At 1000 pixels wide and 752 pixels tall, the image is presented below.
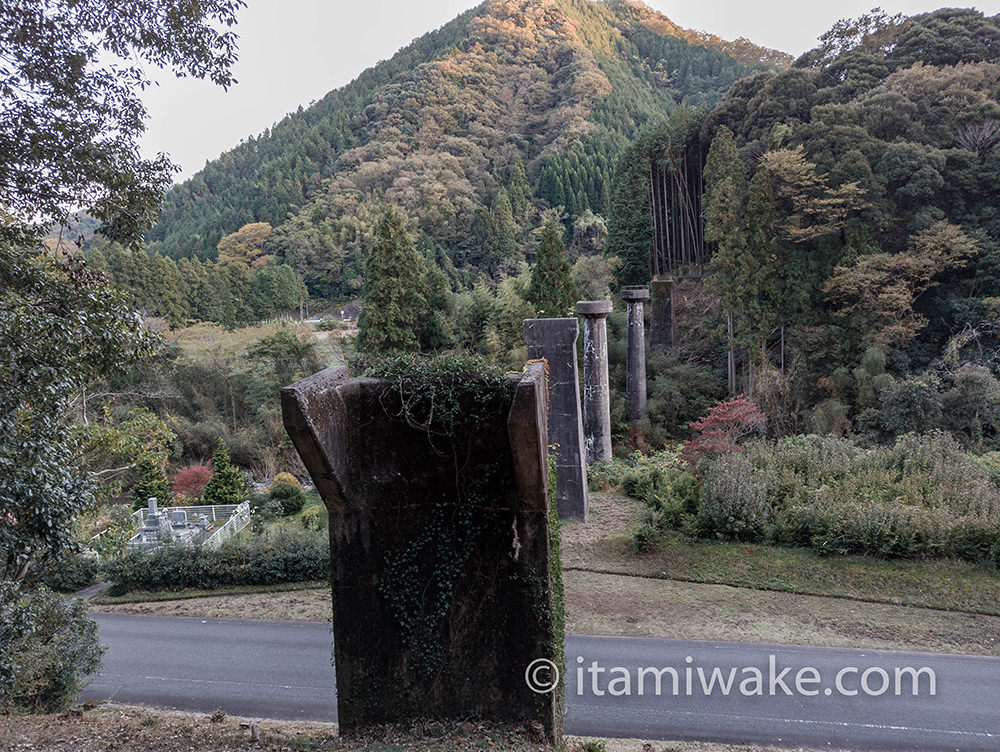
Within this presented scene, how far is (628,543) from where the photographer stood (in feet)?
41.3

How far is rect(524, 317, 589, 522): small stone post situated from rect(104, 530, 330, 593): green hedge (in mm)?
5029

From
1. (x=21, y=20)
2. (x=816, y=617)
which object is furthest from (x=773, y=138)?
(x=21, y=20)

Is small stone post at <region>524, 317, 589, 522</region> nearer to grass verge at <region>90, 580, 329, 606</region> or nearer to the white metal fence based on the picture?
grass verge at <region>90, 580, 329, 606</region>

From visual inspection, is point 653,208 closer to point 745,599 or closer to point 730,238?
point 730,238

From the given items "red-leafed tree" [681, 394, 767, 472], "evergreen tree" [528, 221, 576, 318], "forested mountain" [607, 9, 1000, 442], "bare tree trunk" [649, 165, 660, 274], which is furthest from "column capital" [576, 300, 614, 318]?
"bare tree trunk" [649, 165, 660, 274]

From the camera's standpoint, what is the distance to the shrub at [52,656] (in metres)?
7.02

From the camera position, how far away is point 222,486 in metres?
19.4

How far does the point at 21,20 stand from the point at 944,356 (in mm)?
19899

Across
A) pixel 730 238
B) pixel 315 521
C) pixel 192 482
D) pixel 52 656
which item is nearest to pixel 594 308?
pixel 730 238

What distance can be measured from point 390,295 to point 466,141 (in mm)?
26829

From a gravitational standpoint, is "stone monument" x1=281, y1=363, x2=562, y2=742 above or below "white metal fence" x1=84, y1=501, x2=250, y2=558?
above

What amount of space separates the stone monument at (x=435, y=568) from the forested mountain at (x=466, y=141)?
31.6m

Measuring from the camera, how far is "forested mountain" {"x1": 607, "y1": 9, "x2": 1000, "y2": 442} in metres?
17.7

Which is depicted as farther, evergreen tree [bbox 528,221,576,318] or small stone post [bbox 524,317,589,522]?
evergreen tree [bbox 528,221,576,318]
